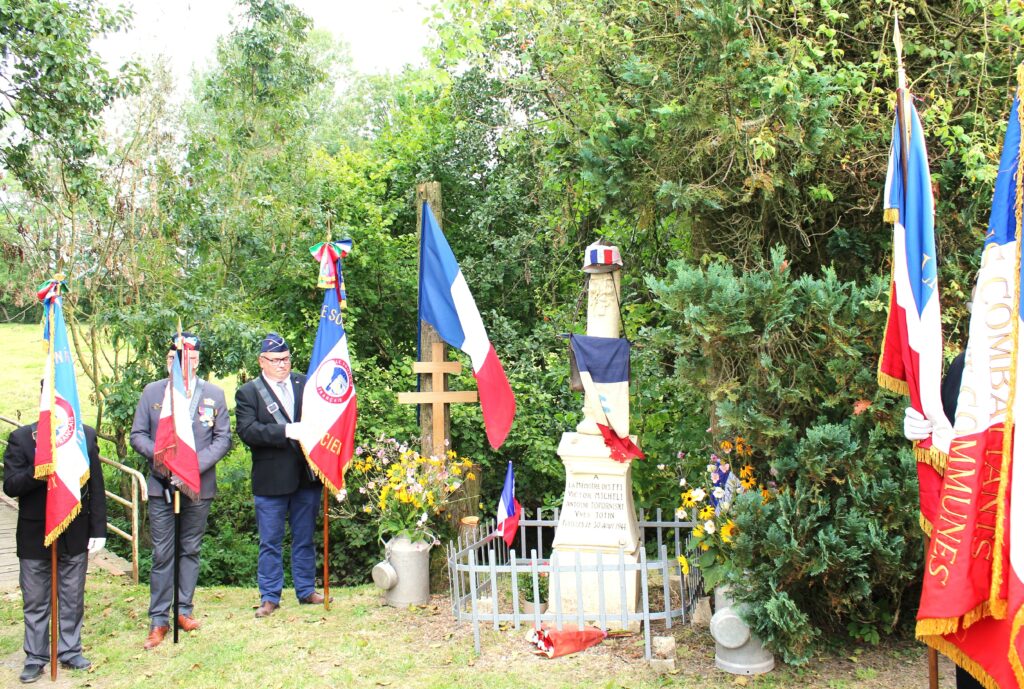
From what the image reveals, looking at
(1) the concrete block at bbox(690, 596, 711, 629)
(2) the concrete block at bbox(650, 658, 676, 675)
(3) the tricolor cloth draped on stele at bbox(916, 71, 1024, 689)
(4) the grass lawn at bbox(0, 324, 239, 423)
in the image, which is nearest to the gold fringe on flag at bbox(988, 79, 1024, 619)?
(3) the tricolor cloth draped on stele at bbox(916, 71, 1024, 689)

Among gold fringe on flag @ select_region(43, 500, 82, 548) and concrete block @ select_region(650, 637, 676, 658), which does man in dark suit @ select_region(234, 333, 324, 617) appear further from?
concrete block @ select_region(650, 637, 676, 658)

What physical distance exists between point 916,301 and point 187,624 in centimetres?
491

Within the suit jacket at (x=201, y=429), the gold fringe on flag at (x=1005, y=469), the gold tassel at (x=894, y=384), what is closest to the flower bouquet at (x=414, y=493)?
the suit jacket at (x=201, y=429)

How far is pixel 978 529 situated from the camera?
326 cm

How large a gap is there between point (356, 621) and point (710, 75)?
4.44 m

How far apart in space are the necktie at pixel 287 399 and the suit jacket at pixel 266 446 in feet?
0.17

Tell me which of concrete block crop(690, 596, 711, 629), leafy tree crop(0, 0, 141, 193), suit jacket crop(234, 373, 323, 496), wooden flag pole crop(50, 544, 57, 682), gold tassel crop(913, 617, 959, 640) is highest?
leafy tree crop(0, 0, 141, 193)

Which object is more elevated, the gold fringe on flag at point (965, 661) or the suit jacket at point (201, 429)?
the suit jacket at point (201, 429)

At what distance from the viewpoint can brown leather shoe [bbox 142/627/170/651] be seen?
546cm

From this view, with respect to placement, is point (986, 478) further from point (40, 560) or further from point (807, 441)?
point (40, 560)

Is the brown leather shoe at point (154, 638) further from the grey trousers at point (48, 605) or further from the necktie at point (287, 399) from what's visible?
the necktie at point (287, 399)

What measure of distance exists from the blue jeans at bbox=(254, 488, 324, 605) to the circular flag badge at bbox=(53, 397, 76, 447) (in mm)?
1421

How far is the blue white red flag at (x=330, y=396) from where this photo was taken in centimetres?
609

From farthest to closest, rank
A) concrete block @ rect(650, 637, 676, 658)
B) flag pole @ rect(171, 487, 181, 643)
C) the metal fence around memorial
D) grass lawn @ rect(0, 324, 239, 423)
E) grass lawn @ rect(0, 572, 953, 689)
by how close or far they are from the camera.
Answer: grass lawn @ rect(0, 324, 239, 423), flag pole @ rect(171, 487, 181, 643), the metal fence around memorial, concrete block @ rect(650, 637, 676, 658), grass lawn @ rect(0, 572, 953, 689)
